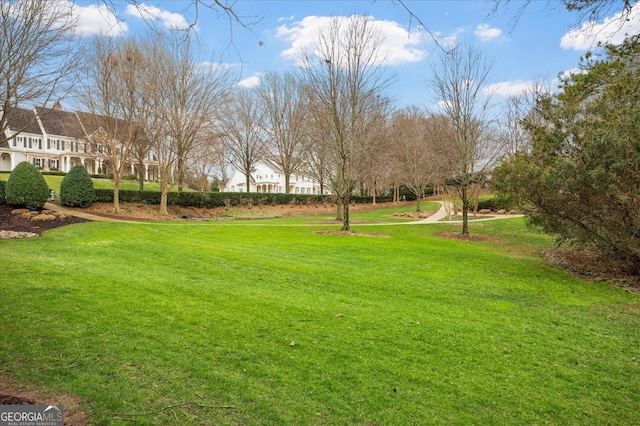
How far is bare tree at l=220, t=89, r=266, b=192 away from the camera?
37.0 m

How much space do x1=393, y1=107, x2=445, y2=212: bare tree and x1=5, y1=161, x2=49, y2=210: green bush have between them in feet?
83.5

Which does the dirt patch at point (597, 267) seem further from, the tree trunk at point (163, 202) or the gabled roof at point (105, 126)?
the gabled roof at point (105, 126)

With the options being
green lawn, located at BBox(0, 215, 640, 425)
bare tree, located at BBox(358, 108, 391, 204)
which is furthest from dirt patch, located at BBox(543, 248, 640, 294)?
bare tree, located at BBox(358, 108, 391, 204)

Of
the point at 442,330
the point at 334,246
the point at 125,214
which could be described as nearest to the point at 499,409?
the point at 442,330

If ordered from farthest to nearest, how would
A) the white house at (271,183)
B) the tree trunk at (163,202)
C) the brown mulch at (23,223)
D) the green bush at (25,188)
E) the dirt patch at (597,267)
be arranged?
the white house at (271,183) → the tree trunk at (163,202) → the green bush at (25,188) → the brown mulch at (23,223) → the dirt patch at (597,267)

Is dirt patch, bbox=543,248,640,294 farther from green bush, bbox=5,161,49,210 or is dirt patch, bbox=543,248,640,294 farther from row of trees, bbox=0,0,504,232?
green bush, bbox=5,161,49,210

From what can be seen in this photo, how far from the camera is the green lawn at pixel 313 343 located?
3053 mm

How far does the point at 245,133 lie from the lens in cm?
3853

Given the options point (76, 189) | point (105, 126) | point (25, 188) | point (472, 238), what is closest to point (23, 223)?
point (25, 188)

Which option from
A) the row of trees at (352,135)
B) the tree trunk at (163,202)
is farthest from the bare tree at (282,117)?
the tree trunk at (163,202)

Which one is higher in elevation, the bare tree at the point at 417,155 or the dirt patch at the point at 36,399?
the bare tree at the point at 417,155

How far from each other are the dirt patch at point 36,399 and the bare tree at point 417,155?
29978 millimetres

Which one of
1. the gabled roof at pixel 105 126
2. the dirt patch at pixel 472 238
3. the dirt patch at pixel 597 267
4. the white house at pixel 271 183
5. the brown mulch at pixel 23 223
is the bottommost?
the dirt patch at pixel 597 267

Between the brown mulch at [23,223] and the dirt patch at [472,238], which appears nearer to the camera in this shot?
the brown mulch at [23,223]
